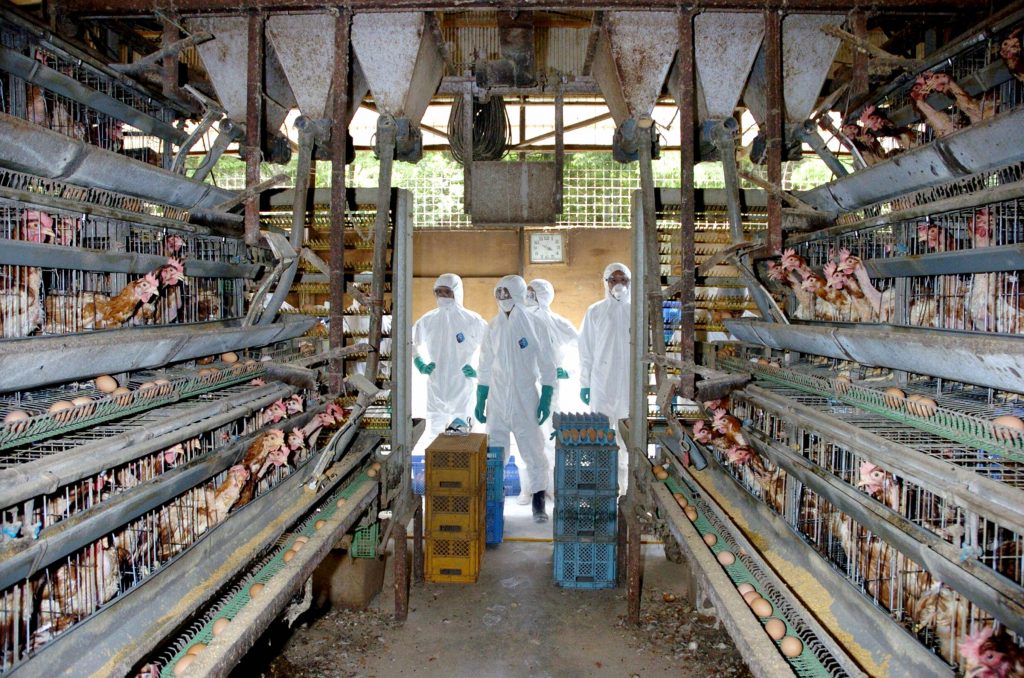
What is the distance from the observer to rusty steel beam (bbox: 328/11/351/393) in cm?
385

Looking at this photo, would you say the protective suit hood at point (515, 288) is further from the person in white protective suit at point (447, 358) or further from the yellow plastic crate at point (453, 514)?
the yellow plastic crate at point (453, 514)

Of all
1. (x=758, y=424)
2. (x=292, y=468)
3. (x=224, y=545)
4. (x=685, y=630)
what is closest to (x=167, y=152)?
(x=292, y=468)

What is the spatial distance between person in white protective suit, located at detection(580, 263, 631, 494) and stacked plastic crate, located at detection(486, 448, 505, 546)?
1.91 meters

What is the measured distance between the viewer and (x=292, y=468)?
3.69 metres

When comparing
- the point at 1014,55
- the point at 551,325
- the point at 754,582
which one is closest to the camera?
the point at 754,582

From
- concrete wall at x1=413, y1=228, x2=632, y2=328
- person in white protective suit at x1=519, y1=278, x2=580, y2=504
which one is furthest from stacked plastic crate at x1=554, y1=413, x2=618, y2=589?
concrete wall at x1=413, y1=228, x2=632, y2=328

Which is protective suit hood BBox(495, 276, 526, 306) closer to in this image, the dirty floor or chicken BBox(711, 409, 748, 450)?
the dirty floor

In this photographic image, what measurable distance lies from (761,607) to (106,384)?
296cm

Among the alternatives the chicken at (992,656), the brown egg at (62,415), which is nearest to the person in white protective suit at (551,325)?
the brown egg at (62,415)

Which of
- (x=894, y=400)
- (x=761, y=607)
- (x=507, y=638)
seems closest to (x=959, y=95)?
(x=894, y=400)

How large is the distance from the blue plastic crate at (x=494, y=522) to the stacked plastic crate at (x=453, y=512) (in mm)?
625

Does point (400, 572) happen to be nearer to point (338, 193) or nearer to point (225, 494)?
point (225, 494)

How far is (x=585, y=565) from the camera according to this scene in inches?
198

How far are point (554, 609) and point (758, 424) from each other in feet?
6.84
